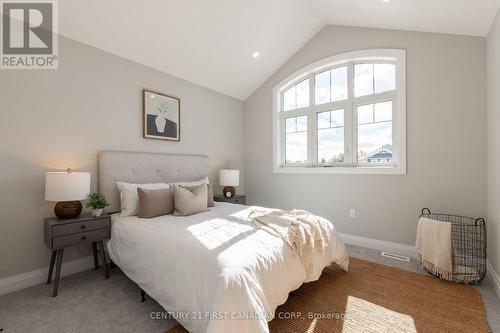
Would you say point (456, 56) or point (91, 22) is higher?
point (91, 22)

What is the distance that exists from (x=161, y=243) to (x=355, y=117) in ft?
10.2

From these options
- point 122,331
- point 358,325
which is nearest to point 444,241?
point 358,325

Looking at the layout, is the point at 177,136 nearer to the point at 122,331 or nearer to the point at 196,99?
the point at 196,99

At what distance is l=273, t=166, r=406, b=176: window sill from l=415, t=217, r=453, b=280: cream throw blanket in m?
0.77

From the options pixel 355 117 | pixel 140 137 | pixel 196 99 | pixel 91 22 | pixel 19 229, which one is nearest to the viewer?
pixel 19 229

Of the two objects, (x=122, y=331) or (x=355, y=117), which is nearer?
(x=122, y=331)

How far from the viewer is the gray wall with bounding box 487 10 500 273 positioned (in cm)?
213

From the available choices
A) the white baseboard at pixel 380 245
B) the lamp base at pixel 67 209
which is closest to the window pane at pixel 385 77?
the white baseboard at pixel 380 245

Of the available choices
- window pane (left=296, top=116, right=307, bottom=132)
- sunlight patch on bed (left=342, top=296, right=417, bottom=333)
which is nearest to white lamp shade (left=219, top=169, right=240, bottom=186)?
window pane (left=296, top=116, right=307, bottom=132)

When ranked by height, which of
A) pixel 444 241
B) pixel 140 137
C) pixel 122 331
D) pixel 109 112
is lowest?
pixel 122 331

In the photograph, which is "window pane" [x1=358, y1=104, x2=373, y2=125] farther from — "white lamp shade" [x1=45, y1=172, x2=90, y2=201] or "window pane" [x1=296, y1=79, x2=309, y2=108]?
"white lamp shade" [x1=45, y1=172, x2=90, y2=201]

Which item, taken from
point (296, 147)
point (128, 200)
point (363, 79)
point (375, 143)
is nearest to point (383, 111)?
point (375, 143)

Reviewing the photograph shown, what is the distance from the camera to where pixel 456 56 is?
265 centimetres

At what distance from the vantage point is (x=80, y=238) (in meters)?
2.21
